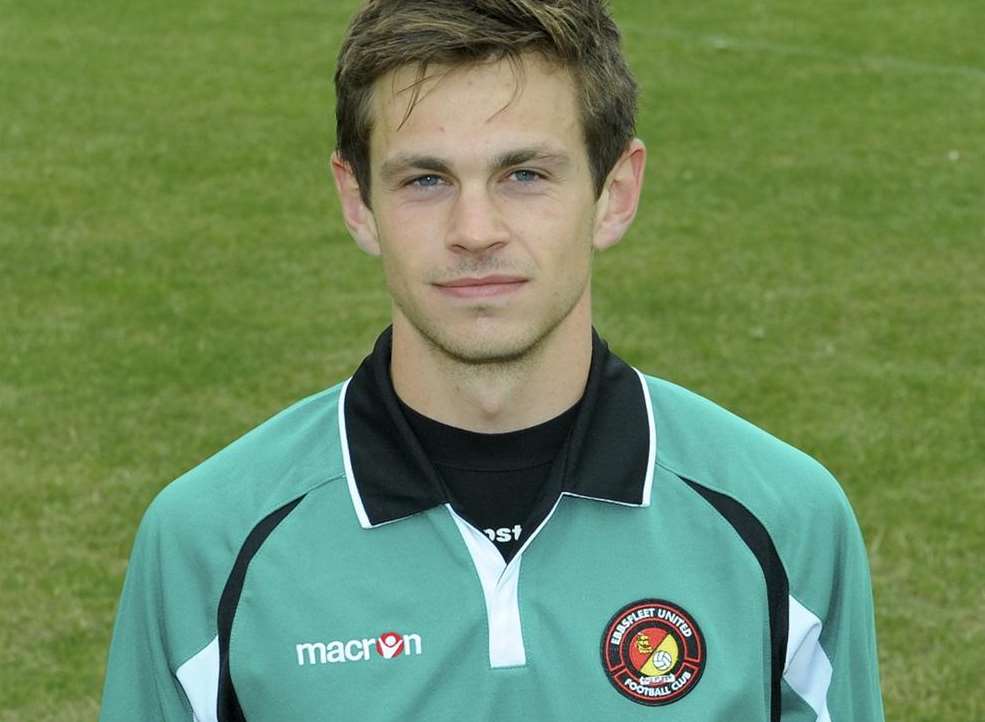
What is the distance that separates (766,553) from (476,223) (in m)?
0.78

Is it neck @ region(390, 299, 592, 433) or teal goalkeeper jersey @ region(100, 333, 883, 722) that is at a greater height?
neck @ region(390, 299, 592, 433)

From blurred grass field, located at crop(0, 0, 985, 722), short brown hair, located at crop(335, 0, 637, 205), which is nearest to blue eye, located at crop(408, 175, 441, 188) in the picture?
short brown hair, located at crop(335, 0, 637, 205)

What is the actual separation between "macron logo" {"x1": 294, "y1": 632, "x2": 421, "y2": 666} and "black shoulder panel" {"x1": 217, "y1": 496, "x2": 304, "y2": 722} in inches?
5.1

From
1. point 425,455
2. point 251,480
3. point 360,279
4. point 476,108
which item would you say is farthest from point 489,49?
point 360,279

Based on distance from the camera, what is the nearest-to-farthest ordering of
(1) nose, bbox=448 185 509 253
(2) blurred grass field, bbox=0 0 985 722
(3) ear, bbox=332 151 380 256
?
(1) nose, bbox=448 185 509 253 < (3) ear, bbox=332 151 380 256 < (2) blurred grass field, bbox=0 0 985 722

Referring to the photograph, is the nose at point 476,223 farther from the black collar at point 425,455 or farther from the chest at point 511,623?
the chest at point 511,623

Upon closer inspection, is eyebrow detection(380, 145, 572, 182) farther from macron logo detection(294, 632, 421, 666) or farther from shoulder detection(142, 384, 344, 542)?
macron logo detection(294, 632, 421, 666)

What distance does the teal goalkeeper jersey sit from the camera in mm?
3168

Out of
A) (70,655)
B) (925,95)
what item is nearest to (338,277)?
(70,655)

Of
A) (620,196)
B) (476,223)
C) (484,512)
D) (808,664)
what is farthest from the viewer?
(620,196)

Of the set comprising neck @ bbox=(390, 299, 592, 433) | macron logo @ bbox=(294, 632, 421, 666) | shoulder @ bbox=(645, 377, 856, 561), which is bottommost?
macron logo @ bbox=(294, 632, 421, 666)

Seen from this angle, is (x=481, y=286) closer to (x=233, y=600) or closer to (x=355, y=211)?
(x=355, y=211)

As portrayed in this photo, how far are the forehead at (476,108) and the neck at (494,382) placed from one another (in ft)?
1.15

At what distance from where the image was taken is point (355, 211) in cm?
348
